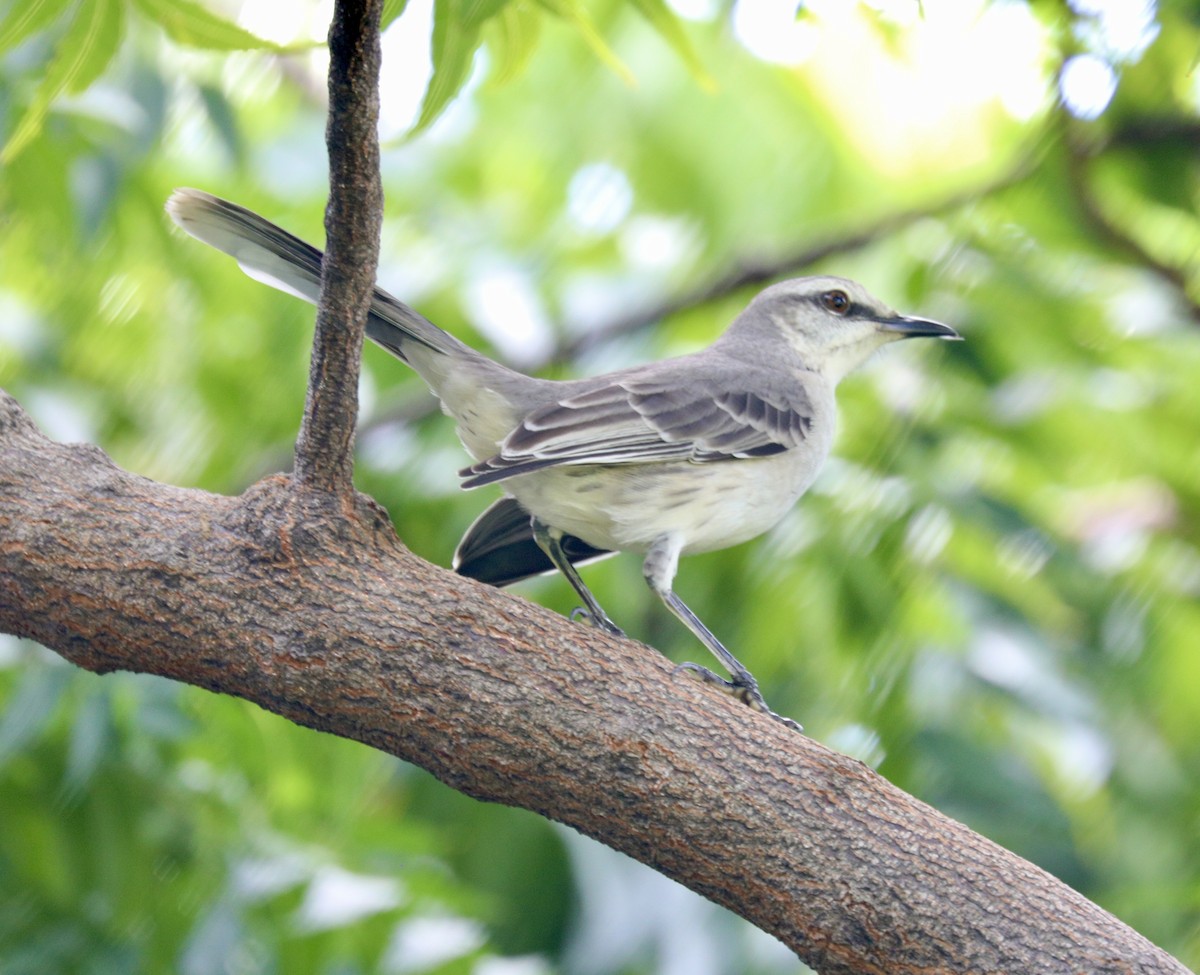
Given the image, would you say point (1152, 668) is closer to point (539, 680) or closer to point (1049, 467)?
point (1049, 467)

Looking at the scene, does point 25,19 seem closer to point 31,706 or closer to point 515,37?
point 515,37

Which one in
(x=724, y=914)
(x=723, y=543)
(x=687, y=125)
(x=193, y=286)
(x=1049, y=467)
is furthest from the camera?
(x=687, y=125)

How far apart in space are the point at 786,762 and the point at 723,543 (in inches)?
58.7

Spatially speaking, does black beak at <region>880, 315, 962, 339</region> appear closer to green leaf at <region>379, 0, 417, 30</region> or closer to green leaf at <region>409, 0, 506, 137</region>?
green leaf at <region>409, 0, 506, 137</region>

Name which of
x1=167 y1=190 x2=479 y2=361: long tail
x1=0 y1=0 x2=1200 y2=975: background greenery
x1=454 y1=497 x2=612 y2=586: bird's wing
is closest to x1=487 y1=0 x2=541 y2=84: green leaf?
x1=0 y1=0 x2=1200 y2=975: background greenery

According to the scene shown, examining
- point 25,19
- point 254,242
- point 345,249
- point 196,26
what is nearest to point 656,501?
point 254,242

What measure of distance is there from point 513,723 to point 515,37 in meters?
1.69

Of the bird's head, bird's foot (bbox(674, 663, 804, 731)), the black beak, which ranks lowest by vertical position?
bird's foot (bbox(674, 663, 804, 731))

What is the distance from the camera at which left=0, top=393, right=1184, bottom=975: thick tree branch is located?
313cm

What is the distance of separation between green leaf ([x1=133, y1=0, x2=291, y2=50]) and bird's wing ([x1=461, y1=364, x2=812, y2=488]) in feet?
4.85

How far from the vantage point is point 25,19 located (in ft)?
9.05

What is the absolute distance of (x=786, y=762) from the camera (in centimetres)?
331

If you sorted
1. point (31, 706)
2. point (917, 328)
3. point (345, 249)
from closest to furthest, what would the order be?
point (345, 249), point (31, 706), point (917, 328)

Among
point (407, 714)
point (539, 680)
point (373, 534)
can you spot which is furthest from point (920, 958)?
point (373, 534)
